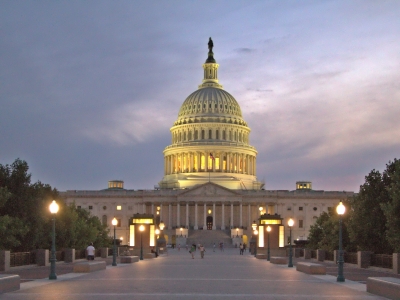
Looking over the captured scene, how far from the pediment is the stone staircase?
11894 millimetres

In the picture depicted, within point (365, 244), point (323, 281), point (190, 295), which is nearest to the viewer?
point (190, 295)

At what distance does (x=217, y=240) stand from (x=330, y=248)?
89953 mm

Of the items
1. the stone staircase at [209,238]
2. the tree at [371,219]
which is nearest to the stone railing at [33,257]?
the tree at [371,219]

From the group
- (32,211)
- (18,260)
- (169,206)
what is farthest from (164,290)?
(169,206)

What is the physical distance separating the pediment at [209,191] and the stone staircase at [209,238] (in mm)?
11894

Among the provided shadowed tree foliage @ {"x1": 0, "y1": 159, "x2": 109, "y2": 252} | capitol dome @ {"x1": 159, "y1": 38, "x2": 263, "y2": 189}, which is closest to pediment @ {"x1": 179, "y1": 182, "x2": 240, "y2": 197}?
capitol dome @ {"x1": 159, "y1": 38, "x2": 263, "y2": 189}

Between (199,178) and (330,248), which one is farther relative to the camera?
(199,178)

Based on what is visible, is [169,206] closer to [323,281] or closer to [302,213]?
[302,213]

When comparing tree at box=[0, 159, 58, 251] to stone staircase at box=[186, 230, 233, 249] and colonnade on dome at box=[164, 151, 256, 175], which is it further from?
colonnade on dome at box=[164, 151, 256, 175]

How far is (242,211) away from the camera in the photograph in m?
183

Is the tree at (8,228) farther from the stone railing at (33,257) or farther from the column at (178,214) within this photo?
the column at (178,214)

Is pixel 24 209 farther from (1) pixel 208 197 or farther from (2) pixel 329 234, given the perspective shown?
(1) pixel 208 197

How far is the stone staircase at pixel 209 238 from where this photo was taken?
154 meters

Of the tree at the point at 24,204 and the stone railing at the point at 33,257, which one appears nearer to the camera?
the stone railing at the point at 33,257
